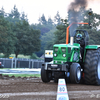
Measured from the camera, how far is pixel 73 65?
11.7m

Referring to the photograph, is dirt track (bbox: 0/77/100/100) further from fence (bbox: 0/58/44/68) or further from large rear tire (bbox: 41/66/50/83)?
fence (bbox: 0/58/44/68)

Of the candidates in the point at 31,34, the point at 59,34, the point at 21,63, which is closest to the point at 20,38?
the point at 31,34

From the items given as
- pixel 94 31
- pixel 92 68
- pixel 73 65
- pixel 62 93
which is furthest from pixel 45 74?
pixel 94 31

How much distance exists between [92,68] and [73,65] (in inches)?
41.1

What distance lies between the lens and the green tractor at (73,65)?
1173 centimetres

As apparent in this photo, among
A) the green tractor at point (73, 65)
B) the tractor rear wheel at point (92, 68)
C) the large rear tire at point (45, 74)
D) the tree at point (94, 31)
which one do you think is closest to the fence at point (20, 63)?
the tree at point (94, 31)

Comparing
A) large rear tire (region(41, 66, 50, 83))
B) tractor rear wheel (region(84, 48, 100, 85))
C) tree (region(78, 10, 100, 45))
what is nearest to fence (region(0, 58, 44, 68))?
tree (region(78, 10, 100, 45))

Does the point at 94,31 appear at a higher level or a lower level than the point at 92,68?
higher

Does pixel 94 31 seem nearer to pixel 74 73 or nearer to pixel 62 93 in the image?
pixel 74 73

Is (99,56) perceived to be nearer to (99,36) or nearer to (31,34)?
(99,36)

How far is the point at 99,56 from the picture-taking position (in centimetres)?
1271

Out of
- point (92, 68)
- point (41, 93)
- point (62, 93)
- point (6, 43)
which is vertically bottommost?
point (41, 93)

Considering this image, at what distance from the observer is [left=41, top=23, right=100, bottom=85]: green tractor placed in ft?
38.5

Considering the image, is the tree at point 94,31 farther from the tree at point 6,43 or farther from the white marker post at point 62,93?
the white marker post at point 62,93
